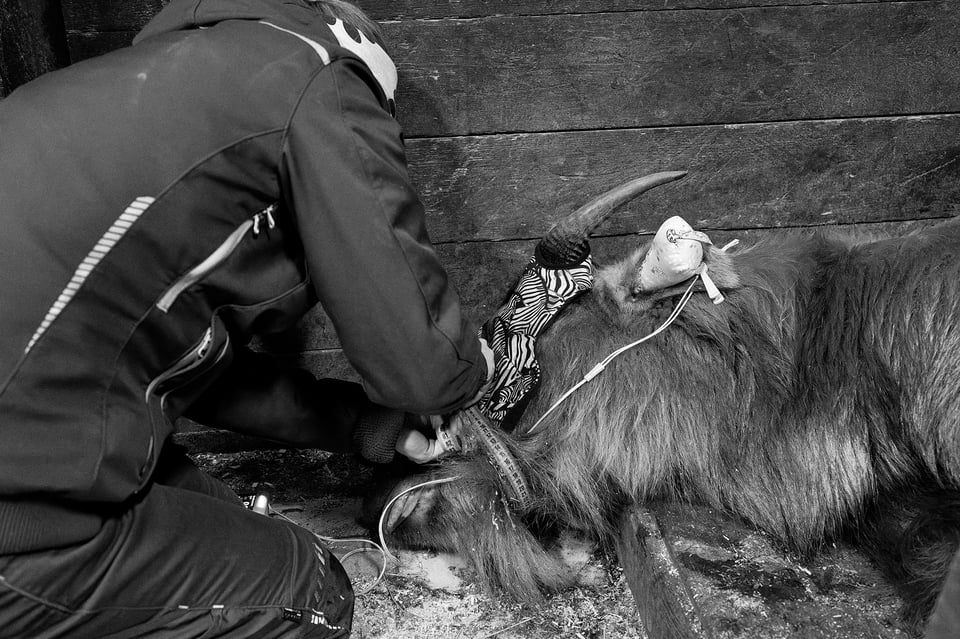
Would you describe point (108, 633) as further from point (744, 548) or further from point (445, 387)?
point (744, 548)

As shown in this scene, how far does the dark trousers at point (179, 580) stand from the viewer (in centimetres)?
143

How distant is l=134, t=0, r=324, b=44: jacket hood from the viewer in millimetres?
1525

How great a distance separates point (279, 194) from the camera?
1520mm

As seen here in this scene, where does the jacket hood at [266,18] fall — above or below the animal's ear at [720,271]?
above

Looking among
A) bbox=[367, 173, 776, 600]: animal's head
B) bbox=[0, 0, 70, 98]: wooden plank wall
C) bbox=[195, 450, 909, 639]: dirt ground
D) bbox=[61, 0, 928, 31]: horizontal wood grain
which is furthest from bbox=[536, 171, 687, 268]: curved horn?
bbox=[0, 0, 70, 98]: wooden plank wall

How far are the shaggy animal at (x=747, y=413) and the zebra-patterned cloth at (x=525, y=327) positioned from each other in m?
0.08

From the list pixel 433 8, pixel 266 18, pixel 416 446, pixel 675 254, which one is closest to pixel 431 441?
pixel 416 446

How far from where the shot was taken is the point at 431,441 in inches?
84.3

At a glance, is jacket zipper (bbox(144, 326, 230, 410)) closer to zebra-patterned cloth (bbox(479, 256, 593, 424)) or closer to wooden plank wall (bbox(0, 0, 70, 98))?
zebra-patterned cloth (bbox(479, 256, 593, 424))

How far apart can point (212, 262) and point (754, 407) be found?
1.40 metres

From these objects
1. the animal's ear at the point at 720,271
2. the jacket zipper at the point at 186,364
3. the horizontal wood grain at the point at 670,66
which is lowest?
the animal's ear at the point at 720,271

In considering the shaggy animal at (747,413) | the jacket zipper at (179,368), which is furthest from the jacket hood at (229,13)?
the shaggy animal at (747,413)

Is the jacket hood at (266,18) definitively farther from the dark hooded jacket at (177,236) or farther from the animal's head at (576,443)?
the animal's head at (576,443)

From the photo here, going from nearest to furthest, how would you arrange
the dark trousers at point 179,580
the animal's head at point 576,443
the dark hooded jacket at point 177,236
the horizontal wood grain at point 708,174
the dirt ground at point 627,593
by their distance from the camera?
1. the dark hooded jacket at point 177,236
2. the dark trousers at point 179,580
3. the dirt ground at point 627,593
4. the animal's head at point 576,443
5. the horizontal wood grain at point 708,174
